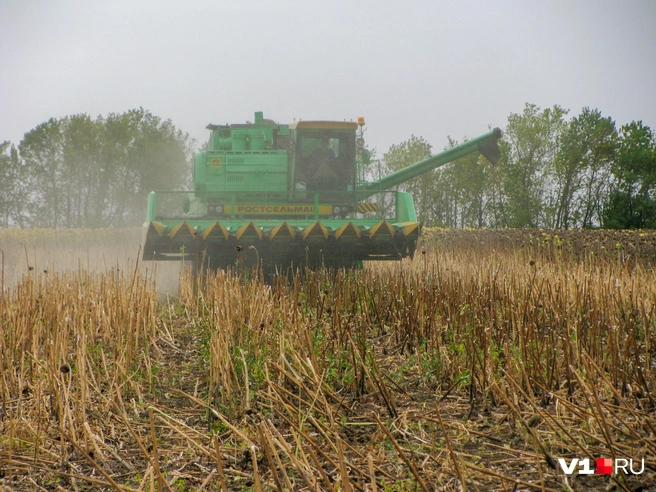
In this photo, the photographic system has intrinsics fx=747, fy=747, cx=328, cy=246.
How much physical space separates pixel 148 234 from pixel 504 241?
1118cm

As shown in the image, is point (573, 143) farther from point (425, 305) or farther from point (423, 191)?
point (425, 305)

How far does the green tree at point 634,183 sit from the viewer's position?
32656 mm

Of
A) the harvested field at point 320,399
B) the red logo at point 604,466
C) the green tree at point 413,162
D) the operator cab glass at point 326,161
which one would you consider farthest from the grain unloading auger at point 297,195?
the green tree at point 413,162

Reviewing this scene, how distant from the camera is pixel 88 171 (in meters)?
41.5

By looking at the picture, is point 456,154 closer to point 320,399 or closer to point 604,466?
point 320,399

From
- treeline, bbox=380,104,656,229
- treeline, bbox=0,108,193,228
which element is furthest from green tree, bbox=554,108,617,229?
treeline, bbox=0,108,193,228

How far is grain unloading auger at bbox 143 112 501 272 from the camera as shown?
9812 millimetres

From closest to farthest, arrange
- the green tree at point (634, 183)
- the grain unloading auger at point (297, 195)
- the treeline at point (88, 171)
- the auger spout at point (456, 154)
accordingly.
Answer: the grain unloading auger at point (297, 195)
the auger spout at point (456, 154)
the green tree at point (634, 183)
the treeline at point (88, 171)

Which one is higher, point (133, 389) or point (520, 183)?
point (520, 183)

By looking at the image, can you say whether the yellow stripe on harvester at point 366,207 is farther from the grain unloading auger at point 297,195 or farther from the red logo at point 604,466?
the red logo at point 604,466

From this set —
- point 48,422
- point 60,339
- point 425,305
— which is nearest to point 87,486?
point 48,422

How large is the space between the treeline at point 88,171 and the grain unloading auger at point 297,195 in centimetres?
2985

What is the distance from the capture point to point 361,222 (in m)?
10.7

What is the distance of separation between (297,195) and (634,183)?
26.7 m
